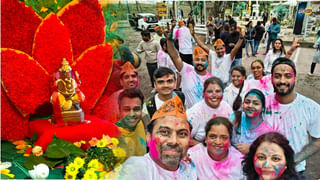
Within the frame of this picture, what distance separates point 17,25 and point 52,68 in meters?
0.52

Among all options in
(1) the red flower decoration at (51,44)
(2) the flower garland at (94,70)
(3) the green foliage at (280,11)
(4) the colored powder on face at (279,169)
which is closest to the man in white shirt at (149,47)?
(2) the flower garland at (94,70)

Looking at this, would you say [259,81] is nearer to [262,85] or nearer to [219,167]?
[262,85]

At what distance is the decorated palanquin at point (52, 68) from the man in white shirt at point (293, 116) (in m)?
1.40

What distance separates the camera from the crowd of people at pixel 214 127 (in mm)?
1353

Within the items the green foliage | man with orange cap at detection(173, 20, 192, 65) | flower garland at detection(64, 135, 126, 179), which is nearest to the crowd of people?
flower garland at detection(64, 135, 126, 179)

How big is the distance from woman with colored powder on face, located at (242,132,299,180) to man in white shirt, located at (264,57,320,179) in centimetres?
46

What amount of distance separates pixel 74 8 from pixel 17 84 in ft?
3.18

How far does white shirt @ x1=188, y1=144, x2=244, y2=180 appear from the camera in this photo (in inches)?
62.3

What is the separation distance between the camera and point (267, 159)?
137cm

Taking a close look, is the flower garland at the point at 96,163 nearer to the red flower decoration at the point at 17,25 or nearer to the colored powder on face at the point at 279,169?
the colored powder on face at the point at 279,169

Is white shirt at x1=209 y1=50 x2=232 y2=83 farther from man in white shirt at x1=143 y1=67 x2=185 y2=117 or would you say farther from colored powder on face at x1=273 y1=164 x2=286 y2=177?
colored powder on face at x1=273 y1=164 x2=286 y2=177

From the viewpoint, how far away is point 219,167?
5.20 ft

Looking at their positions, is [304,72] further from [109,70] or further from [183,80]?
[109,70]

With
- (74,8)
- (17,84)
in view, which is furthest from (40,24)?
(17,84)
